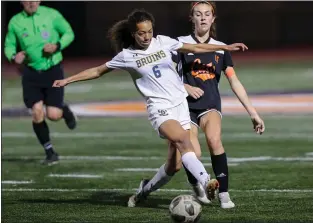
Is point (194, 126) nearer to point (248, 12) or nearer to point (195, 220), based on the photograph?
point (195, 220)

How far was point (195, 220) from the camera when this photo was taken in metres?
8.41

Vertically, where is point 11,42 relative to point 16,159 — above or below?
above

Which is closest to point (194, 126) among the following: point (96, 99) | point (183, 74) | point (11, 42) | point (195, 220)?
point (183, 74)

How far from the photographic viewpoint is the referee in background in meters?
13.6

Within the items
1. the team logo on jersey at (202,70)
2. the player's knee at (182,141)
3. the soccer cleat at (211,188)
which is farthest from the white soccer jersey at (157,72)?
the soccer cleat at (211,188)

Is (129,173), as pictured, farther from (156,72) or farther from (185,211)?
(185,211)

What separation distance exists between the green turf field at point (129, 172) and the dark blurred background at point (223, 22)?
42.6 feet

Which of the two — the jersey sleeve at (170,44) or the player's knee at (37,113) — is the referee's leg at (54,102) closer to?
the player's knee at (37,113)

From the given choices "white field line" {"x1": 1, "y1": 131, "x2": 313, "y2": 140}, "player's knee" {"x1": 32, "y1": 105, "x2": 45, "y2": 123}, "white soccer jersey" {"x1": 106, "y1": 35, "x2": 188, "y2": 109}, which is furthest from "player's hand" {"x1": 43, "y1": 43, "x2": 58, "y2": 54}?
"white soccer jersey" {"x1": 106, "y1": 35, "x2": 188, "y2": 109}

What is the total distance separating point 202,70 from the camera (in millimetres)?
9633

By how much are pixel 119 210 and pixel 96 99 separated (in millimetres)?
14409

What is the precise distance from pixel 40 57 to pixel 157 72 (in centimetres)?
493

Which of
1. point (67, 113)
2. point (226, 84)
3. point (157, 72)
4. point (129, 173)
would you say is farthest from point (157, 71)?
point (226, 84)

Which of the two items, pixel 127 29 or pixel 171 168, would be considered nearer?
pixel 127 29
